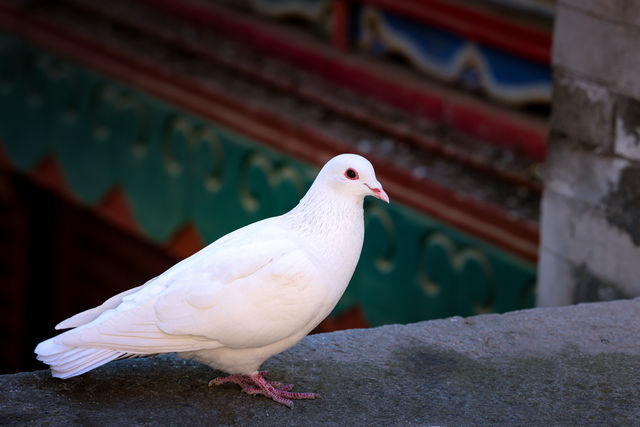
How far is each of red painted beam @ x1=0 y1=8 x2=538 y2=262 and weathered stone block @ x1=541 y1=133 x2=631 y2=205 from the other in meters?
0.65

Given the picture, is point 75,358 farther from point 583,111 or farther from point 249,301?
point 583,111

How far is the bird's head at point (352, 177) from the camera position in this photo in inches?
105

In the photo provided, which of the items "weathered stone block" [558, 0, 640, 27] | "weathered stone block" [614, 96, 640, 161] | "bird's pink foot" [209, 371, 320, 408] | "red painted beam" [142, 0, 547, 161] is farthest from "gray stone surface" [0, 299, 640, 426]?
"red painted beam" [142, 0, 547, 161]

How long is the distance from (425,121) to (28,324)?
13.7ft

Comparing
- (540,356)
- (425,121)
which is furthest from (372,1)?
(540,356)

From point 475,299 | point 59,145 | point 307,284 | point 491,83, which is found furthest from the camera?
point 59,145

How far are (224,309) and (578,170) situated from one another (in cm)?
187

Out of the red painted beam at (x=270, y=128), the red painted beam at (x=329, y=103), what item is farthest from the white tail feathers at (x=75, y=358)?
the red painted beam at (x=329, y=103)

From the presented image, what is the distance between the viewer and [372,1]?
570 centimetres

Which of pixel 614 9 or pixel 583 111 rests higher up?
pixel 614 9

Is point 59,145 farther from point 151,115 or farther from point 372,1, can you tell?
point 372,1

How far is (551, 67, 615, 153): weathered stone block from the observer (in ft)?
12.3

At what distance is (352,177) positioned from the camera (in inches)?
105

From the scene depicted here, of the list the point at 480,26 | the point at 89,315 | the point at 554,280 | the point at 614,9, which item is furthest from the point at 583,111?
the point at 89,315
